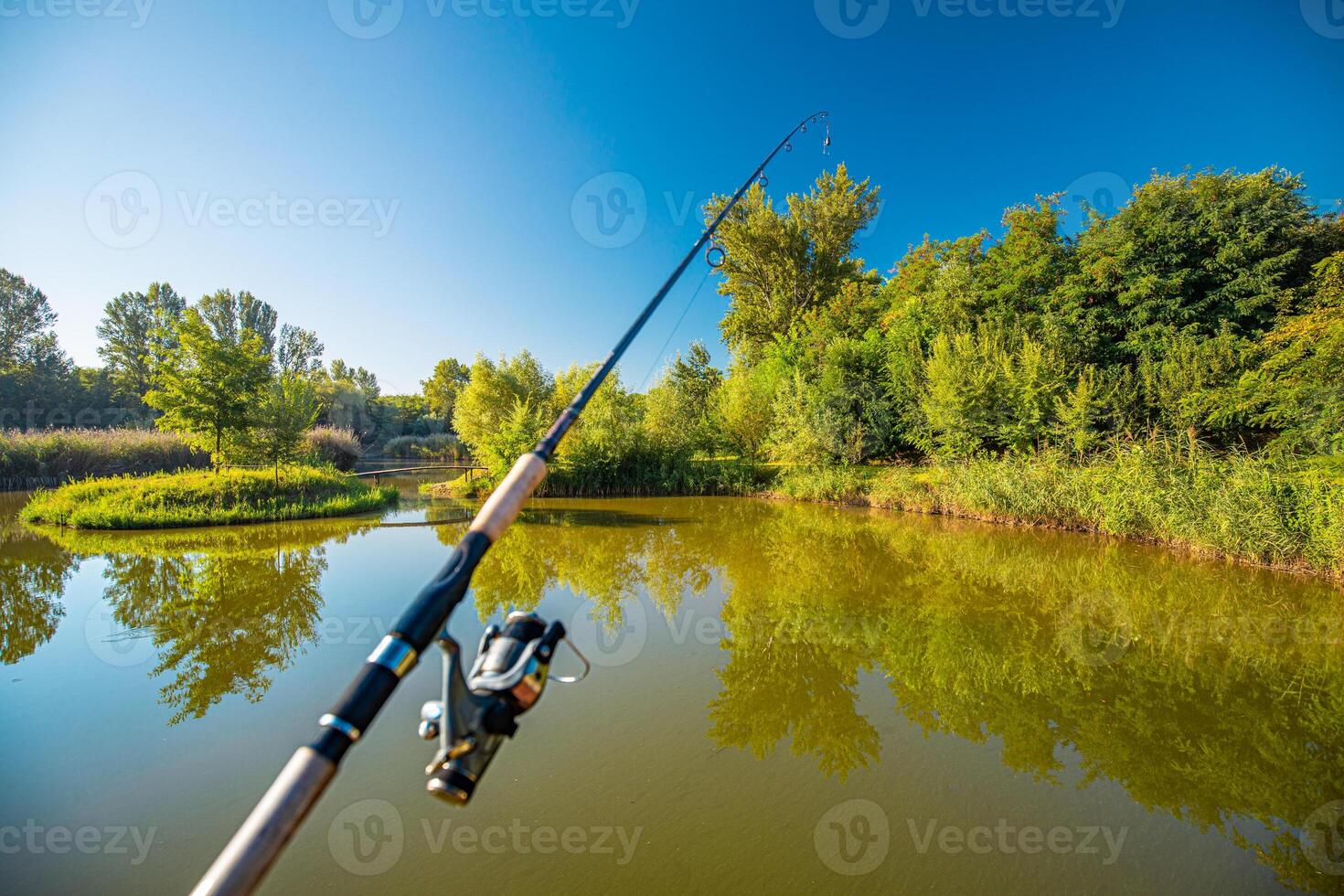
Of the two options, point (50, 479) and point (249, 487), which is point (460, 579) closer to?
point (249, 487)

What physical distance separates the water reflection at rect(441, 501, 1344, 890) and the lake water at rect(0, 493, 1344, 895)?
3 cm

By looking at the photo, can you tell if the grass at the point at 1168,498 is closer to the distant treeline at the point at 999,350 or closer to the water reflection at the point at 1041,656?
the water reflection at the point at 1041,656

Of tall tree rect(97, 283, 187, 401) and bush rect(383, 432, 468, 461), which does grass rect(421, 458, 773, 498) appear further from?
tall tree rect(97, 283, 187, 401)

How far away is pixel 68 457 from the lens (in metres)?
17.0

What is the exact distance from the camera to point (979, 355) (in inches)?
661

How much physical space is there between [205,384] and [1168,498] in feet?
67.2

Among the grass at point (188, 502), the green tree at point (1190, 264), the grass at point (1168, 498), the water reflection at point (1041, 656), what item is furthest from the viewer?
the green tree at point (1190, 264)

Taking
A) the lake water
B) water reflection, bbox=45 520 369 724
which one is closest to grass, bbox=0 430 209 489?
water reflection, bbox=45 520 369 724

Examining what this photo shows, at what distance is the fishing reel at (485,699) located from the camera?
89 cm

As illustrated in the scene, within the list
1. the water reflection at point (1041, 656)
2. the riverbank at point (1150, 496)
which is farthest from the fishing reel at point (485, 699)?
A: the riverbank at point (1150, 496)

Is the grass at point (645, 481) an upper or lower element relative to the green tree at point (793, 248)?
lower

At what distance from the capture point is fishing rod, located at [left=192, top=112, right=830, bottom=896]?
Result: 641mm

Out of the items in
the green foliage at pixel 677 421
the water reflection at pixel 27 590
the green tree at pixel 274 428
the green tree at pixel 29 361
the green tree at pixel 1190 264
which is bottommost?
the green tree at pixel 29 361

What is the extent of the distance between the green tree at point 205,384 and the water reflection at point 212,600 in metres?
3.09
